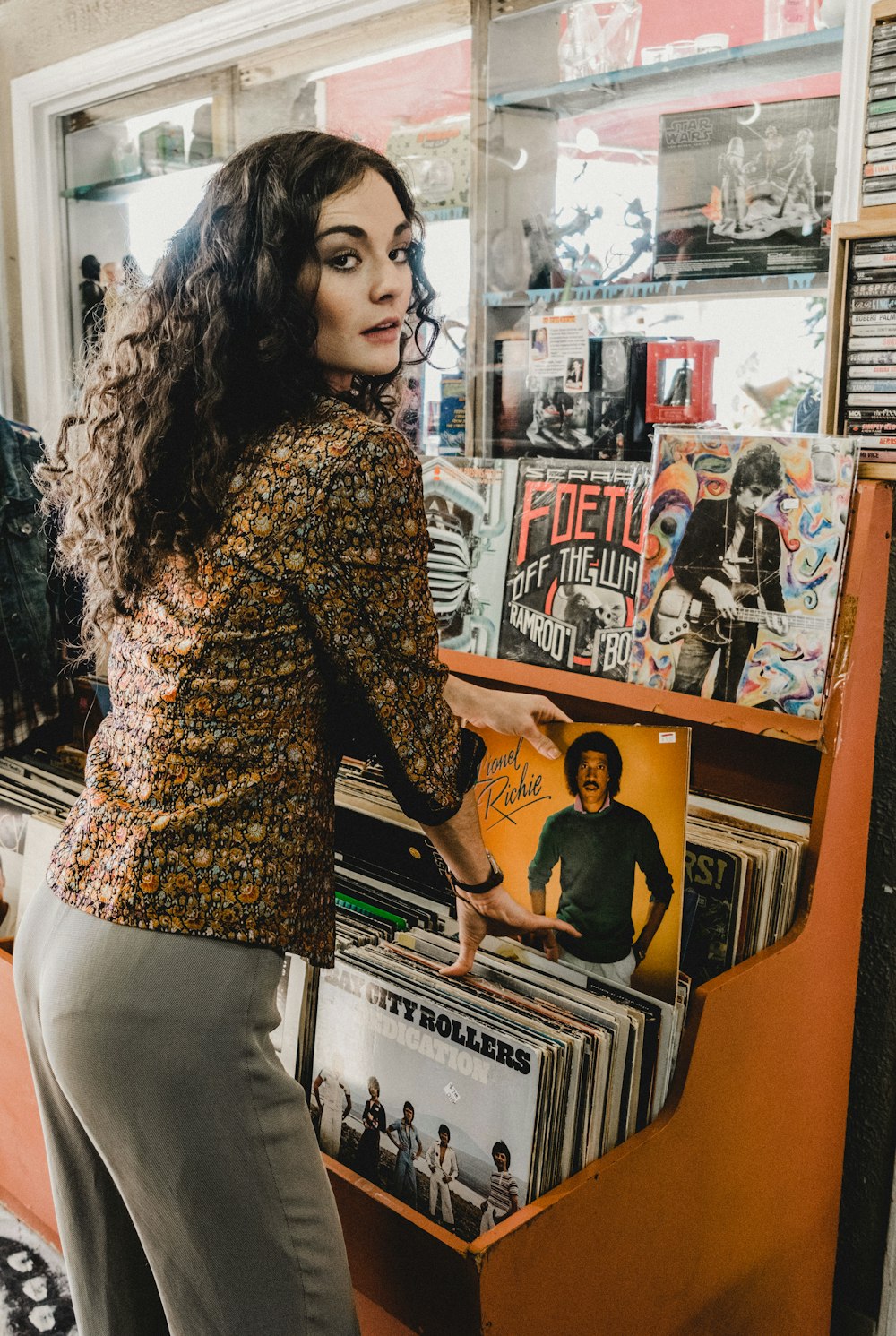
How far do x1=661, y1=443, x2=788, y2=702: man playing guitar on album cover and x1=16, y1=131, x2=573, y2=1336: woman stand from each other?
0.41 metres

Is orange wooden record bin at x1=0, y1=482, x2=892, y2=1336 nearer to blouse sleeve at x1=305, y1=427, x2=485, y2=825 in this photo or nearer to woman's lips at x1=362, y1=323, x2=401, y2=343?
blouse sleeve at x1=305, y1=427, x2=485, y2=825

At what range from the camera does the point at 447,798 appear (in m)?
0.99

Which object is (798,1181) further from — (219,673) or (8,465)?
(8,465)

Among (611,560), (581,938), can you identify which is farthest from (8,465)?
(581,938)

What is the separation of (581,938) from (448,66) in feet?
5.05

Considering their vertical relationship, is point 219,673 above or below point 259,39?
below

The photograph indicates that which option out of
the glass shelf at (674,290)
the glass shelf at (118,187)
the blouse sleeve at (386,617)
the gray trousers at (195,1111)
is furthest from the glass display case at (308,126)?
the gray trousers at (195,1111)

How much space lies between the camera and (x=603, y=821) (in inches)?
49.5

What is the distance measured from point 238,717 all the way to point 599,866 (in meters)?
0.53

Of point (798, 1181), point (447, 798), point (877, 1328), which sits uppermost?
point (447, 798)

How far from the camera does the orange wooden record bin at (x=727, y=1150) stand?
104cm

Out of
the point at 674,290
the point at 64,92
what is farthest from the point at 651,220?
the point at 64,92

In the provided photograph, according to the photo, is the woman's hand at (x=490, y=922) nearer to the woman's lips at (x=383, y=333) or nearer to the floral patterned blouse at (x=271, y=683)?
the floral patterned blouse at (x=271, y=683)

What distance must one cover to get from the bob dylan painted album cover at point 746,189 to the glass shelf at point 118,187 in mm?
1288
